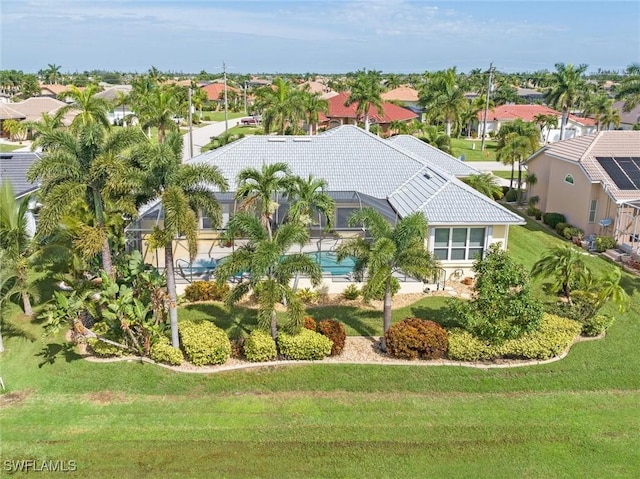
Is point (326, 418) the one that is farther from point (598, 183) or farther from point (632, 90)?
point (632, 90)

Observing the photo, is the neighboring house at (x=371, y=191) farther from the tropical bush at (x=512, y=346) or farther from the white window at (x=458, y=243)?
the tropical bush at (x=512, y=346)

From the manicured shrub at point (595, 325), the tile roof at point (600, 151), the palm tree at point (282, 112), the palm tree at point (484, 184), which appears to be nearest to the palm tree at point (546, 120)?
the tile roof at point (600, 151)

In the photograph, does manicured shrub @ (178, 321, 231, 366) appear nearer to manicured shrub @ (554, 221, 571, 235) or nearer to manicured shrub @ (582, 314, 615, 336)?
manicured shrub @ (582, 314, 615, 336)

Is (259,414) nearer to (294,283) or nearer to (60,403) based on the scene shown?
(60,403)

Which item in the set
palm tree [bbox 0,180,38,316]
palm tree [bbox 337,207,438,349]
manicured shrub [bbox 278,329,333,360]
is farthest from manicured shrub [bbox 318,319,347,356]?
palm tree [bbox 0,180,38,316]

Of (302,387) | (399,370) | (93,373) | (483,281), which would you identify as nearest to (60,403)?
(93,373)
